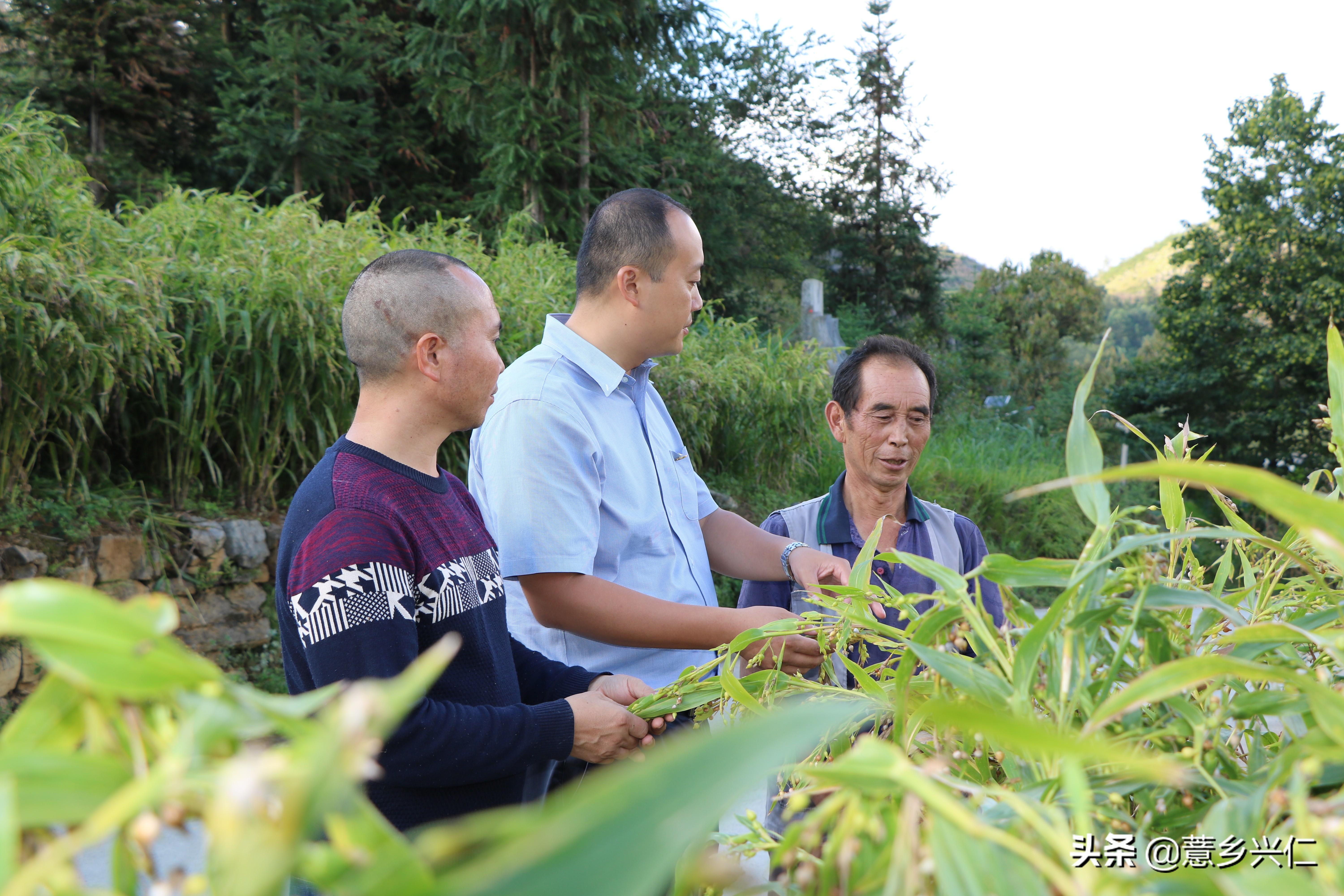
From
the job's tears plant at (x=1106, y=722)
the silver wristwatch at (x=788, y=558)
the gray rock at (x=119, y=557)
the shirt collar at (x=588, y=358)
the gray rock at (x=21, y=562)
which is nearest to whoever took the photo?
the job's tears plant at (x=1106, y=722)

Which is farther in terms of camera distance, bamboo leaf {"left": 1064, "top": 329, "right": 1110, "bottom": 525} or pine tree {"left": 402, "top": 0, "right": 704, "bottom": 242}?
pine tree {"left": 402, "top": 0, "right": 704, "bottom": 242}

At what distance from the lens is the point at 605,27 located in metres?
7.43

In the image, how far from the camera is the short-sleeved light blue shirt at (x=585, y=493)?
1.60m

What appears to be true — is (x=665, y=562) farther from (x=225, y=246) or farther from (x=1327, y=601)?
(x=225, y=246)

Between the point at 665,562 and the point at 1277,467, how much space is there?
13844 millimetres

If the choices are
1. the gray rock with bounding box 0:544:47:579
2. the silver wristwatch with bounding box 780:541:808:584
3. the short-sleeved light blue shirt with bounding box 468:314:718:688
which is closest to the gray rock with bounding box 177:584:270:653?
the gray rock with bounding box 0:544:47:579

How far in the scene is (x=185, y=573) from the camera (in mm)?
3680

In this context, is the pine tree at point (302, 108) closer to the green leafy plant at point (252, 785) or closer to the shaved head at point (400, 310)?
the shaved head at point (400, 310)

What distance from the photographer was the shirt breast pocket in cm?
202

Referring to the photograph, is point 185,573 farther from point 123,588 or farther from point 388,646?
point 388,646

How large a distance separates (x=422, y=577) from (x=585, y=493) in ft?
1.34

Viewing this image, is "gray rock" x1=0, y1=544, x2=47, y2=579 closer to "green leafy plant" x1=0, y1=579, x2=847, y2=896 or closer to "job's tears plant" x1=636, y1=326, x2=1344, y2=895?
"job's tears plant" x1=636, y1=326, x2=1344, y2=895

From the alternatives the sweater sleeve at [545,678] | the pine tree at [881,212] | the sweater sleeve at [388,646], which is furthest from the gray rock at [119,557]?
the pine tree at [881,212]

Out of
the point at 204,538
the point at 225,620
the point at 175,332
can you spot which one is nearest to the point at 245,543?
the point at 204,538
